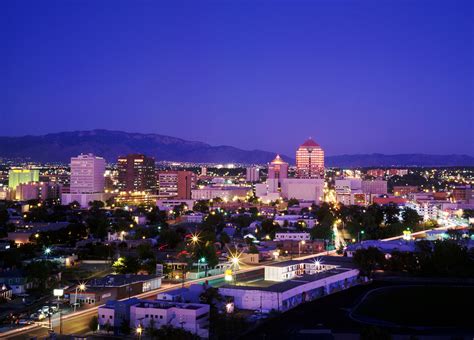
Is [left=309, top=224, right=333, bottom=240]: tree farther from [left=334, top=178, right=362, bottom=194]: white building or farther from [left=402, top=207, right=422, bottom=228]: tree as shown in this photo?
[left=334, top=178, right=362, bottom=194]: white building

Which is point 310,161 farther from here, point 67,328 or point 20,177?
point 67,328

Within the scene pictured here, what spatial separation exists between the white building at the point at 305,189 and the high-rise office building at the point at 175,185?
759 cm

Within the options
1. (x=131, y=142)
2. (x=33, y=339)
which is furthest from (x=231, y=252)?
(x=131, y=142)

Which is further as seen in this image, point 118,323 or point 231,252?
point 231,252

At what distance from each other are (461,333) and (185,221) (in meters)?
23.0

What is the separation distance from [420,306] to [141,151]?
168 meters

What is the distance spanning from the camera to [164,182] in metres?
54.2

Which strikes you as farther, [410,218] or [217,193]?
[217,193]

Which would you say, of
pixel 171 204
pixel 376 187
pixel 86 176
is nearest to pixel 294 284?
pixel 171 204

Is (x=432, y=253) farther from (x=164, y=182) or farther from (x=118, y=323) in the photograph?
(x=164, y=182)

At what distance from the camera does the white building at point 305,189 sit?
50875 mm

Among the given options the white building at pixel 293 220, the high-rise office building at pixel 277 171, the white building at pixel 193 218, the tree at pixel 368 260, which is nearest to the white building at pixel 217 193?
the high-rise office building at pixel 277 171

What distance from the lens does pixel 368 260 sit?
60.4ft

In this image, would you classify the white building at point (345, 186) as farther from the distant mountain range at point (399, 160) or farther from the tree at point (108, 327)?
the distant mountain range at point (399, 160)
